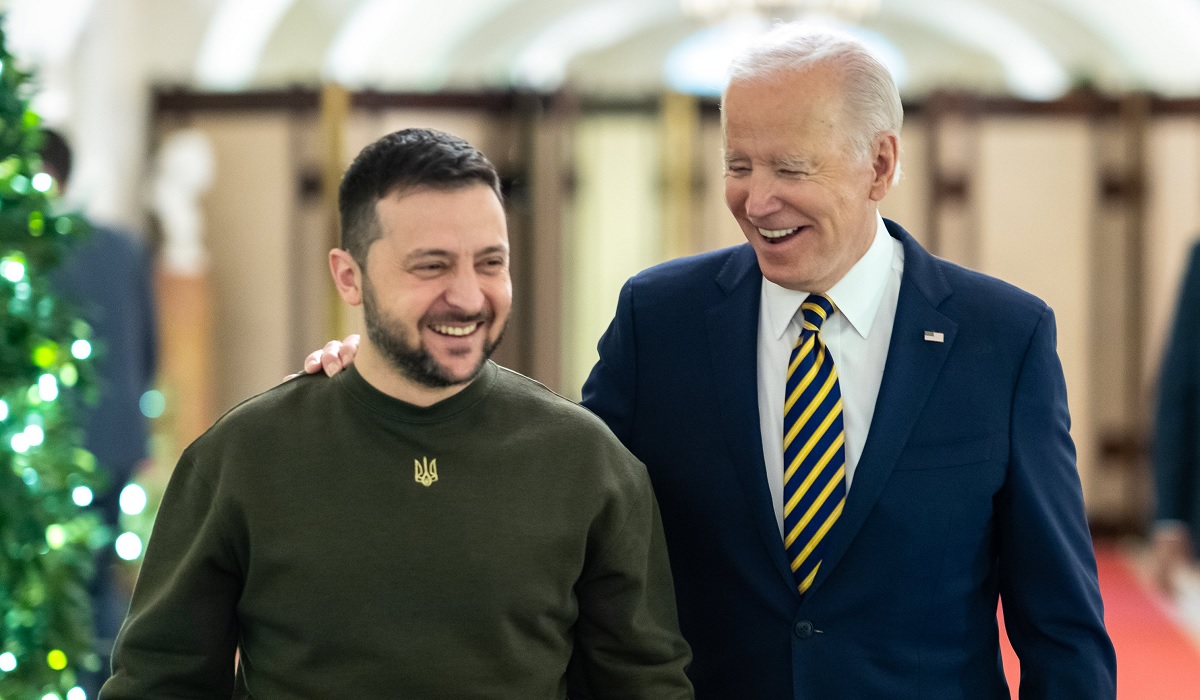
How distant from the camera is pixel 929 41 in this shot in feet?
56.5

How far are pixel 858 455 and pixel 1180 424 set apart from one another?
5.41 feet

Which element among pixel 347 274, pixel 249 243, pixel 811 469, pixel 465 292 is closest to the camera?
pixel 465 292

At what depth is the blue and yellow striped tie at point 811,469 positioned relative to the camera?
2129 mm

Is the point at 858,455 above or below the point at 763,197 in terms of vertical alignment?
below

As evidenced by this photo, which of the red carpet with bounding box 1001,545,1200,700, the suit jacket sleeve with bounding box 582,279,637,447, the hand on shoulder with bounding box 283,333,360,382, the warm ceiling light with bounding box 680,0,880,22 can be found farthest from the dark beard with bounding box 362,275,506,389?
the warm ceiling light with bounding box 680,0,880,22

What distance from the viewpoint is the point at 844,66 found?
211 cm

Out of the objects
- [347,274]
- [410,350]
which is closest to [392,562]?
[410,350]

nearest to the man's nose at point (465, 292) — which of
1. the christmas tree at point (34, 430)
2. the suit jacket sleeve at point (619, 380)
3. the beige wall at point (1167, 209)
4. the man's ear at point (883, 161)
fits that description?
the suit jacket sleeve at point (619, 380)

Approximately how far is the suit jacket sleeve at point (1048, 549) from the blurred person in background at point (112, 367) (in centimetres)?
313

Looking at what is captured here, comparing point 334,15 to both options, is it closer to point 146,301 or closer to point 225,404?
point 225,404

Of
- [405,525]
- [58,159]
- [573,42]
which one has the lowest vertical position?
[405,525]

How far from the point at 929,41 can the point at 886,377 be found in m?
15.9

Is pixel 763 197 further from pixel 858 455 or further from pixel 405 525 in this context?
pixel 405 525

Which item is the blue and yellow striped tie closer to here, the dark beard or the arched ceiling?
the dark beard
